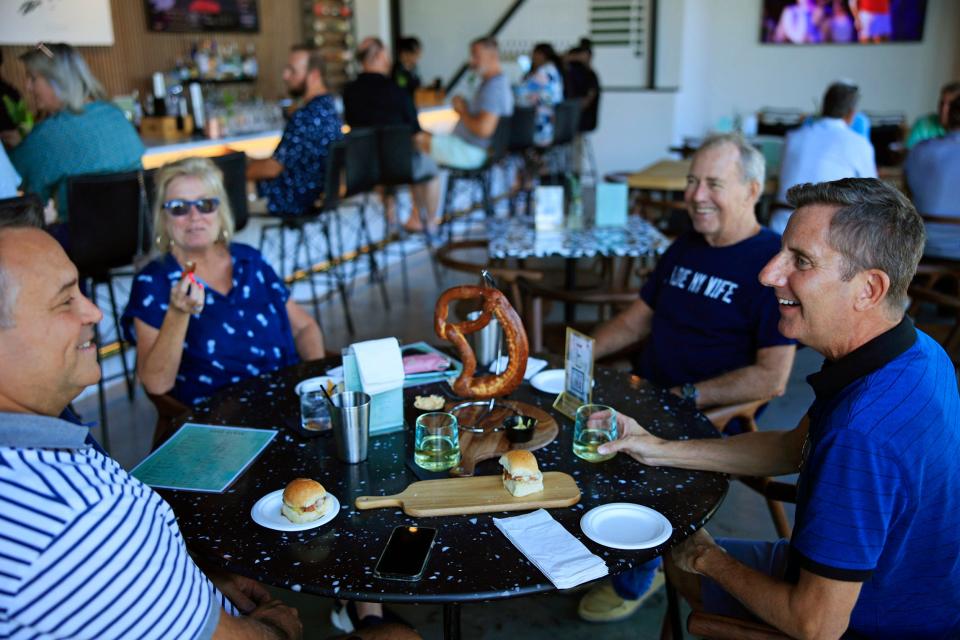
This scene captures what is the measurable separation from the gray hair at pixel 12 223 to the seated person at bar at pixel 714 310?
1640 millimetres

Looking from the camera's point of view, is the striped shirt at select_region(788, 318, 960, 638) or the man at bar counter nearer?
the man at bar counter

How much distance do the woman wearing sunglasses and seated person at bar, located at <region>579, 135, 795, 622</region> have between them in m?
1.16

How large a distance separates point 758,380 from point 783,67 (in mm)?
8848

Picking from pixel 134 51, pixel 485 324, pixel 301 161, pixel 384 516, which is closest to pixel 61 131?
pixel 301 161

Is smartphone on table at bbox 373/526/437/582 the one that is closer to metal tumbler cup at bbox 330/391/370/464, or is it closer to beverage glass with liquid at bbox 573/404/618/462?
metal tumbler cup at bbox 330/391/370/464

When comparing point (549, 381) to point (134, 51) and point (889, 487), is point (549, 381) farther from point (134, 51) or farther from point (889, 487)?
point (134, 51)

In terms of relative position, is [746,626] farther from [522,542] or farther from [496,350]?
[496,350]

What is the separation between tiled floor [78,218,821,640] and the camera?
2.24 meters

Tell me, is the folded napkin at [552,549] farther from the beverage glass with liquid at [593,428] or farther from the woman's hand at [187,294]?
the woman's hand at [187,294]

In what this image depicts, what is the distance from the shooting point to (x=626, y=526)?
4.64 feet

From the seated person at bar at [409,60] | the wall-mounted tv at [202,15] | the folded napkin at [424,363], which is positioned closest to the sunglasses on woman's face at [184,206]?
the folded napkin at [424,363]

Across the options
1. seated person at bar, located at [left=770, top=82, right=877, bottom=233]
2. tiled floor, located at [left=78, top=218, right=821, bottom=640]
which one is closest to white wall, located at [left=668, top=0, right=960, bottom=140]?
seated person at bar, located at [left=770, top=82, right=877, bottom=233]

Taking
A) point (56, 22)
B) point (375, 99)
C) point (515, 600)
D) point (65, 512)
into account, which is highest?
point (56, 22)

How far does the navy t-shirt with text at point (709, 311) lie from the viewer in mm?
2336
